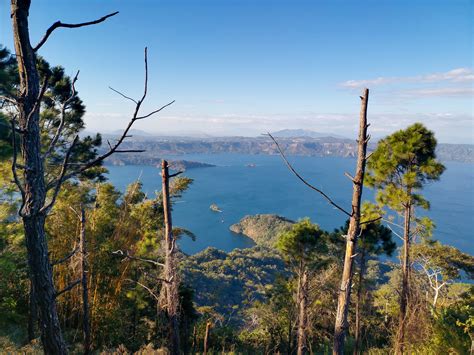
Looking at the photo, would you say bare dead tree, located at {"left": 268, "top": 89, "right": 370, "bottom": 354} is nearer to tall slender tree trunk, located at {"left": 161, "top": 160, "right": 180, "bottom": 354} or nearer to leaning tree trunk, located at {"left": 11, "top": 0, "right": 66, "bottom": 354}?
leaning tree trunk, located at {"left": 11, "top": 0, "right": 66, "bottom": 354}

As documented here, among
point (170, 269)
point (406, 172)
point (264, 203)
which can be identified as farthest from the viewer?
point (264, 203)

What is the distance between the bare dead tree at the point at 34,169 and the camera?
1.58 meters

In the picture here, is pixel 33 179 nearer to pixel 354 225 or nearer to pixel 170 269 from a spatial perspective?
pixel 170 269

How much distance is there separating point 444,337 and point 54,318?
5003 millimetres

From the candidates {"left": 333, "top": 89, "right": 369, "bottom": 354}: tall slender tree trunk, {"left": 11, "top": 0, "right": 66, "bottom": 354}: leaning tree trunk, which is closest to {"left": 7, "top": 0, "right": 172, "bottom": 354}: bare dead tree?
{"left": 11, "top": 0, "right": 66, "bottom": 354}: leaning tree trunk

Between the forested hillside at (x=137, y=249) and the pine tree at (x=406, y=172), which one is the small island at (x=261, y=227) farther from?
the pine tree at (x=406, y=172)

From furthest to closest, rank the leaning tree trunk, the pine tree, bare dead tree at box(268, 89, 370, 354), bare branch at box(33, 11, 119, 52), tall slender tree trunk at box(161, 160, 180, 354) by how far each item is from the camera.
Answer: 1. the pine tree
2. tall slender tree trunk at box(161, 160, 180, 354)
3. bare dead tree at box(268, 89, 370, 354)
4. the leaning tree trunk
5. bare branch at box(33, 11, 119, 52)

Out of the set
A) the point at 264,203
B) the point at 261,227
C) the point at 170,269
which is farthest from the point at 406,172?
the point at 264,203

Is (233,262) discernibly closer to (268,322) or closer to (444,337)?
(268,322)

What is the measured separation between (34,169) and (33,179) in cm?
5

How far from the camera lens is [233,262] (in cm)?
3847

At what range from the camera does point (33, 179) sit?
1.69 m

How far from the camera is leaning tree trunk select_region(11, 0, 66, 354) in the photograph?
5.25 ft

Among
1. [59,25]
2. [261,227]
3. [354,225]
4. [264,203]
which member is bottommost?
[261,227]
